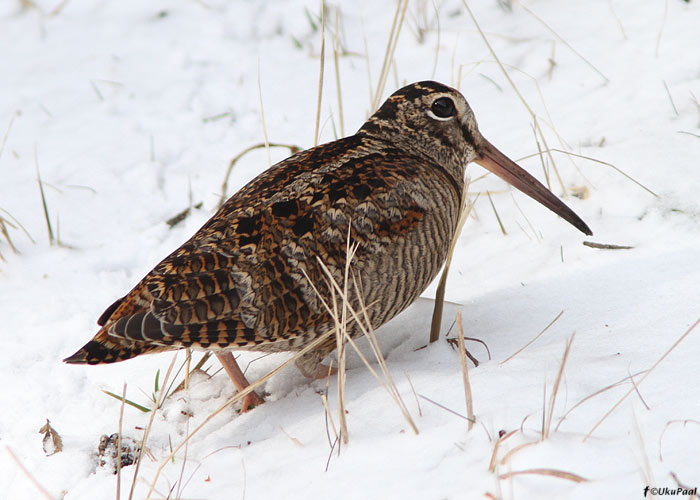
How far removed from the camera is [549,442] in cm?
203

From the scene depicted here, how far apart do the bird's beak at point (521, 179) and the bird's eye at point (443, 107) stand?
0.85ft

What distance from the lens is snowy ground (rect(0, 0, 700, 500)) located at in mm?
2211

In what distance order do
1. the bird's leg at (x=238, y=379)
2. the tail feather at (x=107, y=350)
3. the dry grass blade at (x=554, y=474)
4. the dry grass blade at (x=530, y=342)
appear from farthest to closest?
the bird's leg at (x=238, y=379) → the dry grass blade at (x=530, y=342) → the tail feather at (x=107, y=350) → the dry grass blade at (x=554, y=474)

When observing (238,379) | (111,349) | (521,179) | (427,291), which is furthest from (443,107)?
(111,349)

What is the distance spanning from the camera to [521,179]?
3.57m

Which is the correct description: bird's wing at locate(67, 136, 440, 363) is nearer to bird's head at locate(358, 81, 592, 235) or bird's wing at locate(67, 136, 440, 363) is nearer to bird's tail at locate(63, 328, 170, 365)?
bird's tail at locate(63, 328, 170, 365)

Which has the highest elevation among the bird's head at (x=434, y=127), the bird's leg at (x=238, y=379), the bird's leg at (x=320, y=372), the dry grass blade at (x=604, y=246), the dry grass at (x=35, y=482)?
the bird's head at (x=434, y=127)

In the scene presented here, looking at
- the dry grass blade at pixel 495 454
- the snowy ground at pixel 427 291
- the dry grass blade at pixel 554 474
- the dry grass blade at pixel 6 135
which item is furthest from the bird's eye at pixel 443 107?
the dry grass blade at pixel 6 135

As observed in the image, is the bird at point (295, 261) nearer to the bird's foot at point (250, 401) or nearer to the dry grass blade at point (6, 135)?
the bird's foot at point (250, 401)

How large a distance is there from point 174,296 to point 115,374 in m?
0.93

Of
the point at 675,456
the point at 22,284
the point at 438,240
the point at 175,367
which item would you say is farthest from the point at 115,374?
the point at 675,456

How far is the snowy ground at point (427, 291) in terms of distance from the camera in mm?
2211

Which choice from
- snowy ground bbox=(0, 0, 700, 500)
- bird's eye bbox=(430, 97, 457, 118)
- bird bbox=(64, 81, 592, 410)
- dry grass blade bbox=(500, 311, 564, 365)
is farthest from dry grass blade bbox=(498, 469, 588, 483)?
bird's eye bbox=(430, 97, 457, 118)

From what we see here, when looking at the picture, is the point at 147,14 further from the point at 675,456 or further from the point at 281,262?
the point at 675,456
